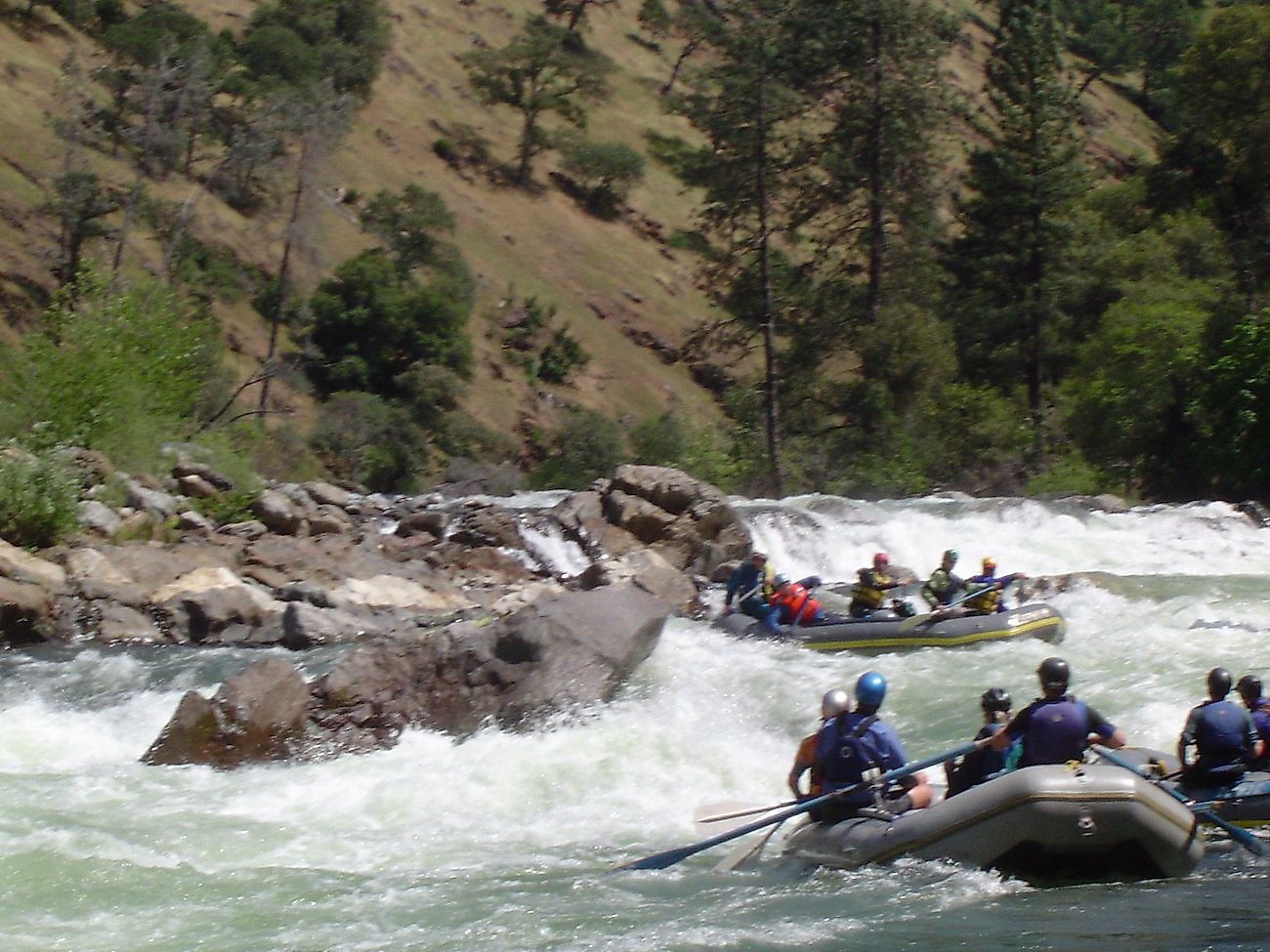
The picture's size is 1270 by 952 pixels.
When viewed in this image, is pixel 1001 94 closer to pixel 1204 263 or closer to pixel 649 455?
pixel 1204 263

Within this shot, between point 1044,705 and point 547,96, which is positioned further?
point 547,96

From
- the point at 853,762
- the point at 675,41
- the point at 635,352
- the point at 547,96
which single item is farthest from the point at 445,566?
the point at 675,41

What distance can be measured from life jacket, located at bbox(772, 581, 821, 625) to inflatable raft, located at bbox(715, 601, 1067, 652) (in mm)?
339

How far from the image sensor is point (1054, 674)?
337 inches

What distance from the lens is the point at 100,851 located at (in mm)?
9609

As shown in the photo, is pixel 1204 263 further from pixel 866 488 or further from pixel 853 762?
pixel 853 762

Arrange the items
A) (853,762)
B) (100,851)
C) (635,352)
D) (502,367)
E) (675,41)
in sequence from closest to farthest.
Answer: (853,762), (100,851), (502,367), (635,352), (675,41)

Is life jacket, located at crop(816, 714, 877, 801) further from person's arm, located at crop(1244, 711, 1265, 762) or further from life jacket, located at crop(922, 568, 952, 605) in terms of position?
life jacket, located at crop(922, 568, 952, 605)

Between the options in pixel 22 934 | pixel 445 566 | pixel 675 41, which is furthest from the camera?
pixel 675 41

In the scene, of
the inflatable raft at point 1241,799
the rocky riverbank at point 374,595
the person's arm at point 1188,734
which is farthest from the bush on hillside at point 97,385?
the inflatable raft at point 1241,799

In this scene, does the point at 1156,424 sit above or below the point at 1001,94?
below

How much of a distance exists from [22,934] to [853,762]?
4693 mm

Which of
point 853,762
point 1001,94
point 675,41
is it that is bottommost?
point 853,762

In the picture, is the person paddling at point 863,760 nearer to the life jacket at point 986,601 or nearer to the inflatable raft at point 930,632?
the inflatable raft at point 930,632
